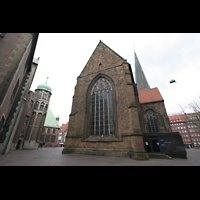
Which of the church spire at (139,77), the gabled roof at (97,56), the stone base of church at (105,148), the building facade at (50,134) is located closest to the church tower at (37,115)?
the building facade at (50,134)

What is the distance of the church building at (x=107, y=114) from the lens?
10.2m

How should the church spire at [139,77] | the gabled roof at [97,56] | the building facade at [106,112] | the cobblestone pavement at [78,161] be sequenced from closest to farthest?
the cobblestone pavement at [78,161] < the building facade at [106,112] < the gabled roof at [97,56] < the church spire at [139,77]

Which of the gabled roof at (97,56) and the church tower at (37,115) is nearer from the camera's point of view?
the gabled roof at (97,56)

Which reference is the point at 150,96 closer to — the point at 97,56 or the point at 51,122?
the point at 97,56

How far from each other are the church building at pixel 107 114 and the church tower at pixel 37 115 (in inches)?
628

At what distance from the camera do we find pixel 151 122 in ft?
68.2

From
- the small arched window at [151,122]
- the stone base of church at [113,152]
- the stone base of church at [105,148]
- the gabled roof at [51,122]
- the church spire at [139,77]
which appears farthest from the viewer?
the church spire at [139,77]

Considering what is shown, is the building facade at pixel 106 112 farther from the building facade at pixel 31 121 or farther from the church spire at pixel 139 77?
the church spire at pixel 139 77

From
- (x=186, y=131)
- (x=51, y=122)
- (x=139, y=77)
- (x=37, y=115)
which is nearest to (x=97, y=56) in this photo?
(x=37, y=115)

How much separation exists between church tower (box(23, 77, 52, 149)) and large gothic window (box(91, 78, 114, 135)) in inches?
700

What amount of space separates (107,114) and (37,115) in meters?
21.4
